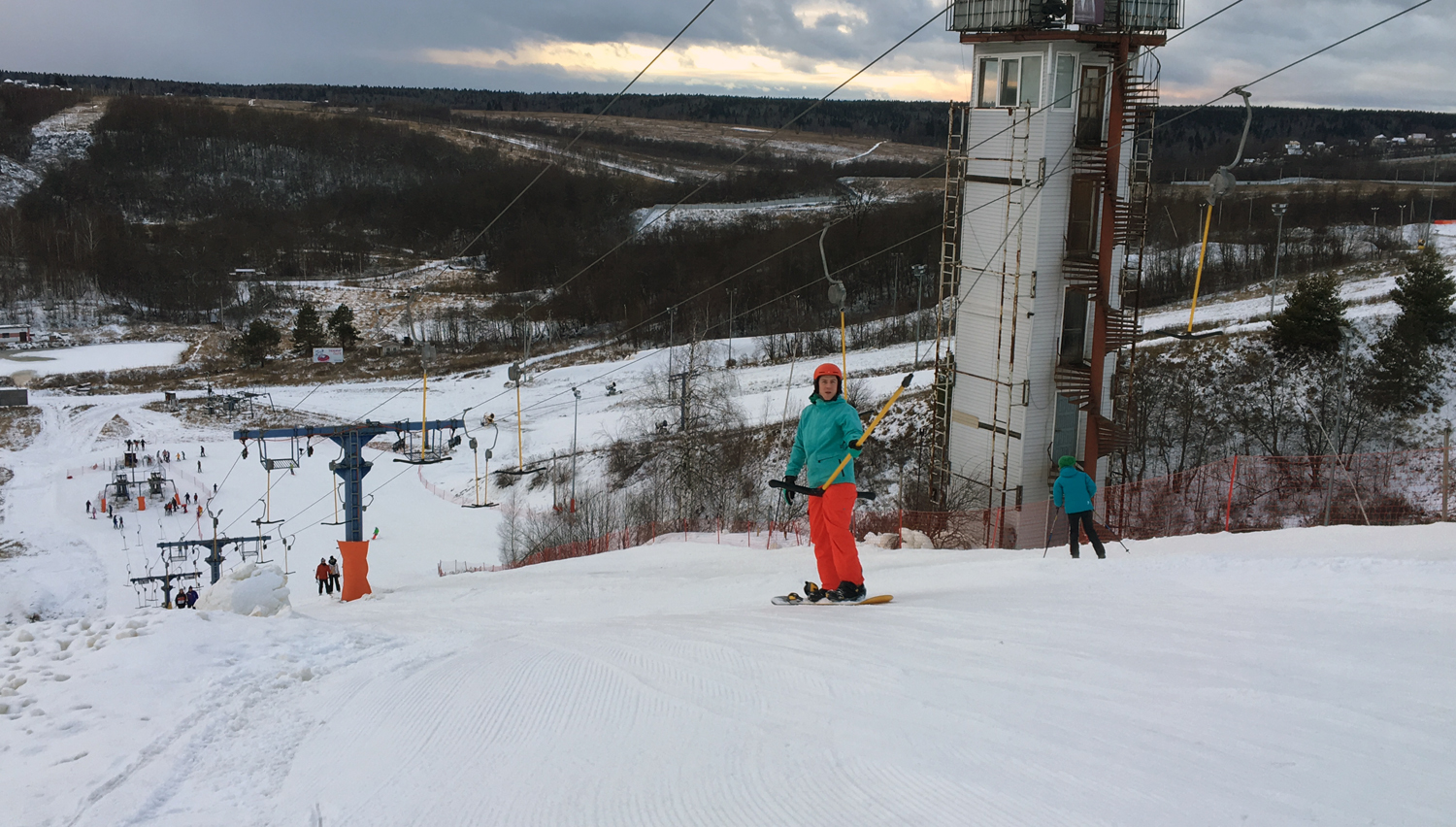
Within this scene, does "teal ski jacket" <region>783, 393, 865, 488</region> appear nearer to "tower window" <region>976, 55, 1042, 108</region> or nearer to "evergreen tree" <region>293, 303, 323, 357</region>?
"tower window" <region>976, 55, 1042, 108</region>

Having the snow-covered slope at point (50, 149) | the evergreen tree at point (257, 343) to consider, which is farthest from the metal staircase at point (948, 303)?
the snow-covered slope at point (50, 149)

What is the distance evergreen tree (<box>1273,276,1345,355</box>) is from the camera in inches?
1405

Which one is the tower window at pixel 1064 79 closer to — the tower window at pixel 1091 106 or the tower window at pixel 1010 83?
the tower window at pixel 1091 106

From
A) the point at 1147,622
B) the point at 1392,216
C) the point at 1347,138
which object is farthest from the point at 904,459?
the point at 1347,138

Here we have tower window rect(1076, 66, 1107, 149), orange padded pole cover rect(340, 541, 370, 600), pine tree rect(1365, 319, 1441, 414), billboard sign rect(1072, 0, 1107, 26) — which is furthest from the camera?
pine tree rect(1365, 319, 1441, 414)

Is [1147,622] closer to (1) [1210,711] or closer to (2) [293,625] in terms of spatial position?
(1) [1210,711]

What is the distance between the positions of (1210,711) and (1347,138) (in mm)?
193023

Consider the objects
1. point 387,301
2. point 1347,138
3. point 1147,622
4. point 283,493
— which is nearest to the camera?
point 1147,622

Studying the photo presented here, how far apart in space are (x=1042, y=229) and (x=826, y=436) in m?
17.0

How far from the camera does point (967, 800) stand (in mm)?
4023

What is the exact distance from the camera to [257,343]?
8094 cm

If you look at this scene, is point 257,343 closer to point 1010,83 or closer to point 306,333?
point 306,333

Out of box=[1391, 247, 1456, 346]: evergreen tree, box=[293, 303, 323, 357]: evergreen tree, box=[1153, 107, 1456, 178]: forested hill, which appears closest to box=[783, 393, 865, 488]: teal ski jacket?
box=[1391, 247, 1456, 346]: evergreen tree

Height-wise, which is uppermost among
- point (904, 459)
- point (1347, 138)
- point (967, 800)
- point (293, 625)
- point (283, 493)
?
point (1347, 138)
